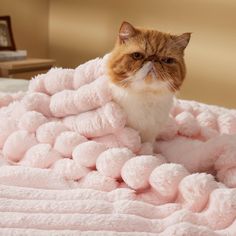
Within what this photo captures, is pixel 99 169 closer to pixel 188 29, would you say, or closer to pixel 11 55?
pixel 11 55

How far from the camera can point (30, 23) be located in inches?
134

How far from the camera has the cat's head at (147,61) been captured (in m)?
0.88

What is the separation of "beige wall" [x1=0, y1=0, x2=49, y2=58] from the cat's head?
8.00 feet

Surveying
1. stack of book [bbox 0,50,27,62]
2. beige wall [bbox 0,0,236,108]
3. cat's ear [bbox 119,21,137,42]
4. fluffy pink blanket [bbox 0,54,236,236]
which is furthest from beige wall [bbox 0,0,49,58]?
cat's ear [bbox 119,21,137,42]

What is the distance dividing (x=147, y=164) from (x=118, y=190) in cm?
7

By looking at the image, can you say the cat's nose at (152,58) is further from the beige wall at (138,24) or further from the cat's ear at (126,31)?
the beige wall at (138,24)

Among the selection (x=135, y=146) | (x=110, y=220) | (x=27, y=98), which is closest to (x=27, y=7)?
(x=27, y=98)

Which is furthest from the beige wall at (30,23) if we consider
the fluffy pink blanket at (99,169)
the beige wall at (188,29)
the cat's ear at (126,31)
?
the cat's ear at (126,31)

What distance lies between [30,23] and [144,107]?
2710 millimetres

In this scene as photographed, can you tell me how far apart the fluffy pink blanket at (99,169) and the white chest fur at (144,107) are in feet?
0.07

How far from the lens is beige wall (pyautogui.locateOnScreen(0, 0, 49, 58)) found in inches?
127

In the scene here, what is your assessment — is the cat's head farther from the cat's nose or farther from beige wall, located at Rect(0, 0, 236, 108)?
beige wall, located at Rect(0, 0, 236, 108)

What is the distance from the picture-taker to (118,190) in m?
0.74

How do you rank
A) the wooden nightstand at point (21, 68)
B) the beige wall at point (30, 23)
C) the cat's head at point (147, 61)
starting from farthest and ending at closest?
the beige wall at point (30, 23)
the wooden nightstand at point (21, 68)
the cat's head at point (147, 61)
